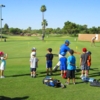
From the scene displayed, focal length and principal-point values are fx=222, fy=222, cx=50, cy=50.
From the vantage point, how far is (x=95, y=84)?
9742 millimetres

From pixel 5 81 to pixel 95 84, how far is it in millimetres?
4294

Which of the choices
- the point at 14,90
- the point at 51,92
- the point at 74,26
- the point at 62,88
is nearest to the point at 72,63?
the point at 62,88

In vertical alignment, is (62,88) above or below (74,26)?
below

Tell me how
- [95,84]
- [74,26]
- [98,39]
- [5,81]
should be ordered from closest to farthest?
[95,84]
[5,81]
[98,39]
[74,26]

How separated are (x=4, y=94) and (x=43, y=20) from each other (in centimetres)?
12166

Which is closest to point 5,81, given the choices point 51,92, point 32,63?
point 32,63

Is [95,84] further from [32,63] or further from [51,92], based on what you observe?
[32,63]

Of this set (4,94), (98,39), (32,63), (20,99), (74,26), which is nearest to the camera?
(20,99)

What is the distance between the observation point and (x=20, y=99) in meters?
7.98

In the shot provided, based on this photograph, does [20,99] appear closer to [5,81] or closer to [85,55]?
[5,81]

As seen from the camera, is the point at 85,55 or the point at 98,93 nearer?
the point at 98,93

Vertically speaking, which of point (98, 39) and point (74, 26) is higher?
point (74, 26)

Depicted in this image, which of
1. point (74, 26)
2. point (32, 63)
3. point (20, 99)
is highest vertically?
point (74, 26)

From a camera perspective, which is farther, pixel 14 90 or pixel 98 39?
pixel 98 39
